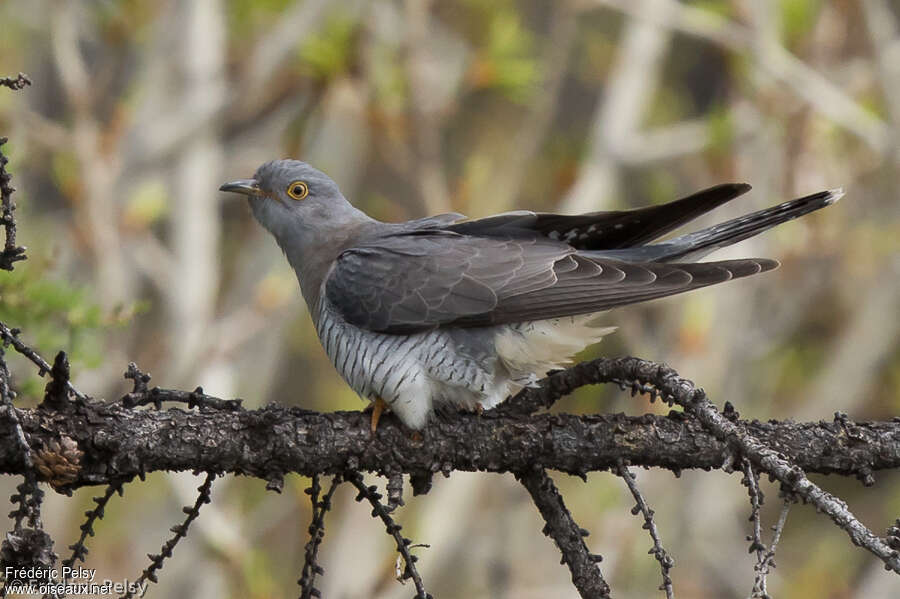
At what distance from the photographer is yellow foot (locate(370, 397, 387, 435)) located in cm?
241

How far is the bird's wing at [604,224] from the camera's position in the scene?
2.83m

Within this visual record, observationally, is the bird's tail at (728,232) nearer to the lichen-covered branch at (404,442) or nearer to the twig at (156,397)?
the lichen-covered branch at (404,442)

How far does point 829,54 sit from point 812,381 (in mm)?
2257

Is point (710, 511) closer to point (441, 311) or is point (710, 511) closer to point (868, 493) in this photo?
point (868, 493)

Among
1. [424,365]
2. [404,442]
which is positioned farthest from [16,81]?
[424,365]

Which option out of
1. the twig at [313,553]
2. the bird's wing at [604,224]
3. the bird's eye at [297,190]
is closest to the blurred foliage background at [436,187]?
the bird's eye at [297,190]

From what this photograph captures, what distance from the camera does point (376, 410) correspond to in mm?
2625

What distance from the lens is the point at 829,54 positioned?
7.01m

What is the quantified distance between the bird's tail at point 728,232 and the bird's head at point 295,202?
109 centimetres

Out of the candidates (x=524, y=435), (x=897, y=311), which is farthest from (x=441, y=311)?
(x=897, y=311)

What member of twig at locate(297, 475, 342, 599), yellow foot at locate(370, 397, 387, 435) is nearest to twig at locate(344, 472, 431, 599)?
twig at locate(297, 475, 342, 599)

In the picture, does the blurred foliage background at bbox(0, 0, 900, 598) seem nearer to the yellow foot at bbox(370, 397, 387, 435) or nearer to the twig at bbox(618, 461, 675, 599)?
the yellow foot at bbox(370, 397, 387, 435)

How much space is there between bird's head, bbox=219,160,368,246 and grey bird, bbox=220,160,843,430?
45 centimetres

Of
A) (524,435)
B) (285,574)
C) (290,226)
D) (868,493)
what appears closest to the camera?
(524,435)
